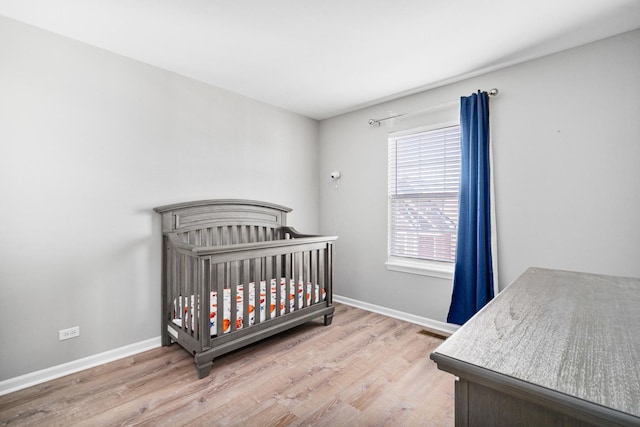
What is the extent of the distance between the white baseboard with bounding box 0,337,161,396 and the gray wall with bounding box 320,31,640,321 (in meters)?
2.52

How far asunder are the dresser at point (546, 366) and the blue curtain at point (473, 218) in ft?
5.09

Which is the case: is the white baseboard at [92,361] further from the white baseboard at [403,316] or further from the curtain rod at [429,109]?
the curtain rod at [429,109]

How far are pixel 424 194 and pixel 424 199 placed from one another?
0.05 metres

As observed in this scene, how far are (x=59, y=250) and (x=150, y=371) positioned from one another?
42.1 inches

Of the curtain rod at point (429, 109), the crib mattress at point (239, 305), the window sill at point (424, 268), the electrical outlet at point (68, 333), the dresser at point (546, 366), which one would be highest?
the curtain rod at point (429, 109)

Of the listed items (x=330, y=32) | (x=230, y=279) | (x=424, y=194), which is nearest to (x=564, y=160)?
(x=424, y=194)

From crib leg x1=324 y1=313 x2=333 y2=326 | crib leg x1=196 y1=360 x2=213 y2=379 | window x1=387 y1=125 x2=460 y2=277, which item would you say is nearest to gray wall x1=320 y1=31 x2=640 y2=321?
window x1=387 y1=125 x2=460 y2=277

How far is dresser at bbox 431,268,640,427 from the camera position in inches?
21.5

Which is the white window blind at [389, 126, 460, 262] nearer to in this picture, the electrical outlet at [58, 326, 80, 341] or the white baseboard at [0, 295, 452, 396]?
the white baseboard at [0, 295, 452, 396]

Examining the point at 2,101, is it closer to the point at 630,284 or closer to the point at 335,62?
the point at 335,62

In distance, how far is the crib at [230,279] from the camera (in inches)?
83.1

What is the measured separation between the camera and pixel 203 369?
6.73 ft

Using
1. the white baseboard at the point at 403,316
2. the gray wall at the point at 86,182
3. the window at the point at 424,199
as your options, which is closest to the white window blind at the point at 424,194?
the window at the point at 424,199

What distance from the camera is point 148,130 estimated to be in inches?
98.2
